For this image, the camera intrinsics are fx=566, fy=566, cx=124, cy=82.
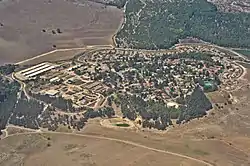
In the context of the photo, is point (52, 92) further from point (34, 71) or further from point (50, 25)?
point (50, 25)

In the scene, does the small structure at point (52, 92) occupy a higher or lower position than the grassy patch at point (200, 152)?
higher

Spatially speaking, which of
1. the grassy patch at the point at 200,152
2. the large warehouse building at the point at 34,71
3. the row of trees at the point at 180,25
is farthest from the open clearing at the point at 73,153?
the row of trees at the point at 180,25

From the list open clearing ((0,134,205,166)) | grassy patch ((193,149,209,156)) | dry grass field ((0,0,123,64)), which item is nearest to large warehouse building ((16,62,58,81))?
dry grass field ((0,0,123,64))


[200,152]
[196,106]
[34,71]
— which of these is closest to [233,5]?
[196,106]

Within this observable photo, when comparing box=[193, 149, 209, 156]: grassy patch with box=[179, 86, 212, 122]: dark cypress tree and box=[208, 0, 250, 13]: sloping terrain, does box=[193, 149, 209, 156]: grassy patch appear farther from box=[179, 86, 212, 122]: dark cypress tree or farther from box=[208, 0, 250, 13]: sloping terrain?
box=[208, 0, 250, 13]: sloping terrain

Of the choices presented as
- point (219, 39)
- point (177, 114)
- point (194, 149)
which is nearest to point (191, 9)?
point (219, 39)

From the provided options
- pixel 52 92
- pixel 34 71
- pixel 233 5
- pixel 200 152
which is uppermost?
pixel 233 5

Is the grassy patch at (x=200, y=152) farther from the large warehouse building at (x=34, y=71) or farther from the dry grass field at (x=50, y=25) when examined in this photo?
the dry grass field at (x=50, y=25)

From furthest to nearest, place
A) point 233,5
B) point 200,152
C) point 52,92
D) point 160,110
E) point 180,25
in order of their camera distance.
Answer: point 233,5 < point 180,25 < point 52,92 < point 160,110 < point 200,152
